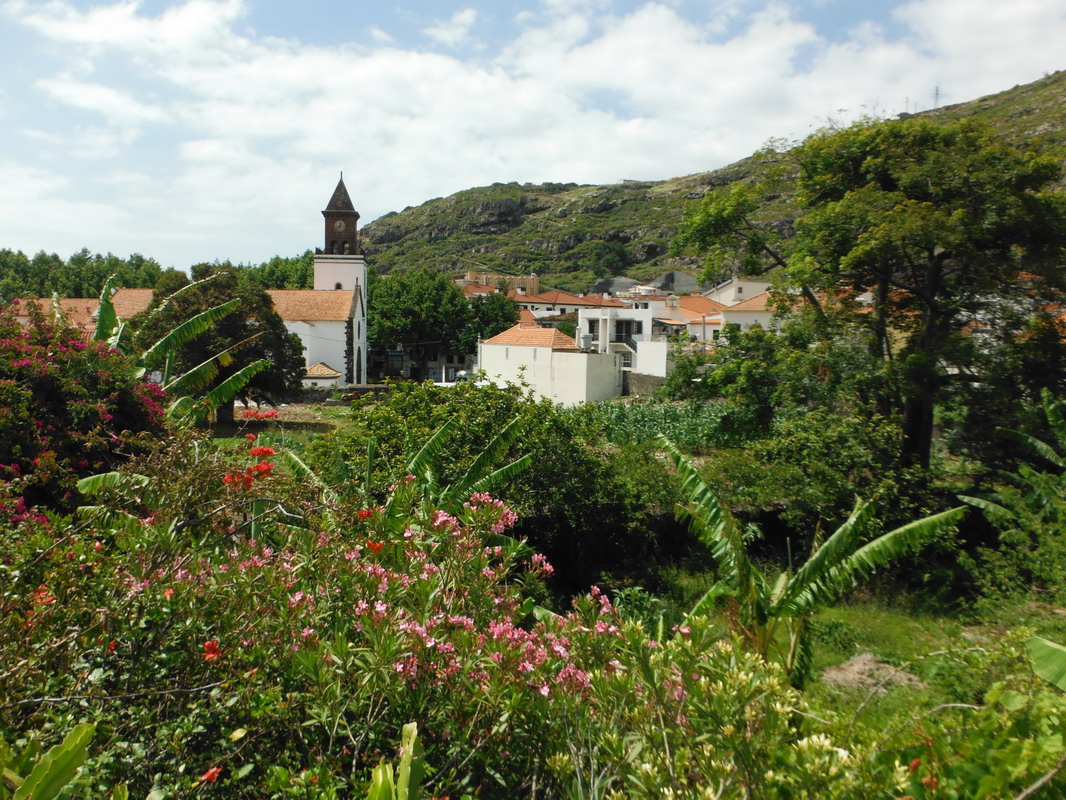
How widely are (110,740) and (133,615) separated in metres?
0.61

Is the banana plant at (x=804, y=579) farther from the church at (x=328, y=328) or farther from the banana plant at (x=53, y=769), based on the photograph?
the church at (x=328, y=328)

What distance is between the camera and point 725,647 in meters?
3.29

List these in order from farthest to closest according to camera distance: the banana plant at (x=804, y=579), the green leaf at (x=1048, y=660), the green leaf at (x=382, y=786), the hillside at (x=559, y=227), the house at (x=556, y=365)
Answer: the hillside at (x=559, y=227) < the house at (x=556, y=365) < the banana plant at (x=804, y=579) < the green leaf at (x=1048, y=660) < the green leaf at (x=382, y=786)

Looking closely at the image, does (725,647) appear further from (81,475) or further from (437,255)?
(437,255)

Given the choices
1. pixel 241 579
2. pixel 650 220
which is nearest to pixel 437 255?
pixel 650 220

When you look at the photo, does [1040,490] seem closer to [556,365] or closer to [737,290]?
[556,365]

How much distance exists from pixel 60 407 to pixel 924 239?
1598cm

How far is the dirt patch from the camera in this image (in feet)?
33.9

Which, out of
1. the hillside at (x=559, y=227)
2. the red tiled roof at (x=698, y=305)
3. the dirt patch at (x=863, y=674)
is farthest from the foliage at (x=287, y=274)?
the dirt patch at (x=863, y=674)

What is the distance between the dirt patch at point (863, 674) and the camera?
10.3 meters

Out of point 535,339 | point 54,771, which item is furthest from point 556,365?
point 54,771

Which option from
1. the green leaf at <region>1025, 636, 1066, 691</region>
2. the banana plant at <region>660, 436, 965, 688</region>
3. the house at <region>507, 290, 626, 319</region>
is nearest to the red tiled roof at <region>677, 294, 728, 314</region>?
the house at <region>507, 290, 626, 319</region>

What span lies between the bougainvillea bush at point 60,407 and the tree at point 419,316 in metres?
50.7

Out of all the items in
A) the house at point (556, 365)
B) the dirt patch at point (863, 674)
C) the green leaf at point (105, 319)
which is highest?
the green leaf at point (105, 319)
